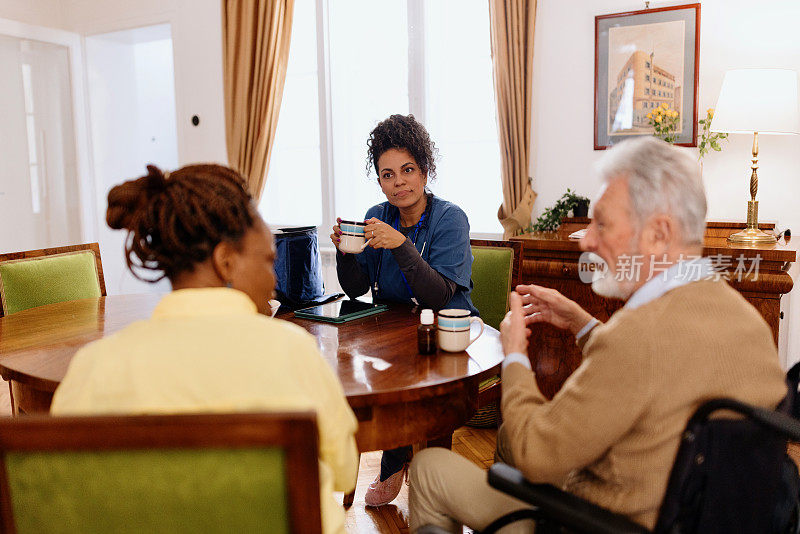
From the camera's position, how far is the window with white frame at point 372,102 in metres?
3.82

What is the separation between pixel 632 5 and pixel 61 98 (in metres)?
4.12

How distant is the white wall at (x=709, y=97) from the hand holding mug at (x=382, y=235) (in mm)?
1283

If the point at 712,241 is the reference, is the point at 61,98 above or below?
above

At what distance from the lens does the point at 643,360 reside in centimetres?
100

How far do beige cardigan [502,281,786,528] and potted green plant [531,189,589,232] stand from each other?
230cm

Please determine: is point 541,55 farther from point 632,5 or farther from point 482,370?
point 482,370

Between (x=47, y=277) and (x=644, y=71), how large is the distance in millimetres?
2905

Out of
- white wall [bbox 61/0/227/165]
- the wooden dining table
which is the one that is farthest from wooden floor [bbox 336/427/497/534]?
white wall [bbox 61/0/227/165]

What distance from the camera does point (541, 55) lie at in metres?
3.53

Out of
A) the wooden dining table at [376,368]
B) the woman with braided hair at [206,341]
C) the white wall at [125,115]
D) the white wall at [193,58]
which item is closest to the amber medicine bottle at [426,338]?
the wooden dining table at [376,368]

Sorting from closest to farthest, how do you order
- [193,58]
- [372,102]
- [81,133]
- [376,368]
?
[376,368] < [372,102] < [193,58] < [81,133]

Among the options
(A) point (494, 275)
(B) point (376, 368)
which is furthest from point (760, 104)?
(B) point (376, 368)

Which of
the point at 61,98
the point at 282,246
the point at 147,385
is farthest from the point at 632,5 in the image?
the point at 61,98

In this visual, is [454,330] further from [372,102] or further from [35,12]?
[35,12]
